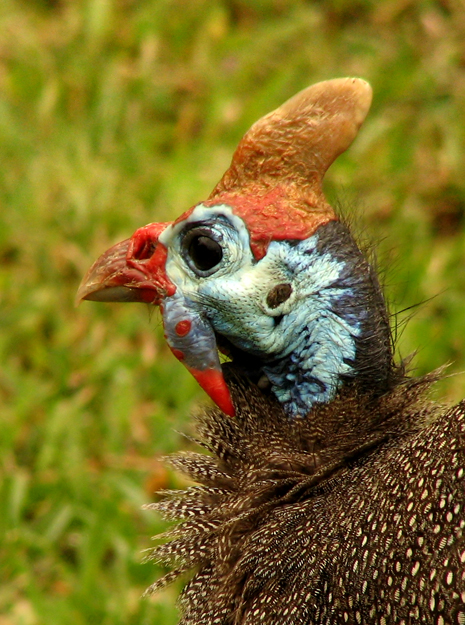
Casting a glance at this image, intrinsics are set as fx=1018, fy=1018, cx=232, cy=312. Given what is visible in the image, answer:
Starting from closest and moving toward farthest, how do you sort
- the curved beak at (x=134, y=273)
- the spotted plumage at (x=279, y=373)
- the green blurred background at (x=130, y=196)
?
the spotted plumage at (x=279, y=373) → the curved beak at (x=134, y=273) → the green blurred background at (x=130, y=196)

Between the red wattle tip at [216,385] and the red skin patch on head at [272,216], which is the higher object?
the red skin patch on head at [272,216]

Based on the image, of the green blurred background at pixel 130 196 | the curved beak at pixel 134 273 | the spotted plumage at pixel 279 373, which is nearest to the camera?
the spotted plumage at pixel 279 373

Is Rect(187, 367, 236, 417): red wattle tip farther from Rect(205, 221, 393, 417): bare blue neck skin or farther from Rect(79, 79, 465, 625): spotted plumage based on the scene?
Rect(205, 221, 393, 417): bare blue neck skin

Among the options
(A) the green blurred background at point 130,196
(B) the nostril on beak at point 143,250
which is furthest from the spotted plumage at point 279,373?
(A) the green blurred background at point 130,196

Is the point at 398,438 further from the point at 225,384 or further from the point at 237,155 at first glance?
the point at 237,155

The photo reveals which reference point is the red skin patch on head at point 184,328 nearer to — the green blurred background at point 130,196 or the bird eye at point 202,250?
the bird eye at point 202,250

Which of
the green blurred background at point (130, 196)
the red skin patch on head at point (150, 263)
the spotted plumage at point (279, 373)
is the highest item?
the green blurred background at point (130, 196)

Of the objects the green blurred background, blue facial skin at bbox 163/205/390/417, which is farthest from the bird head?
the green blurred background
